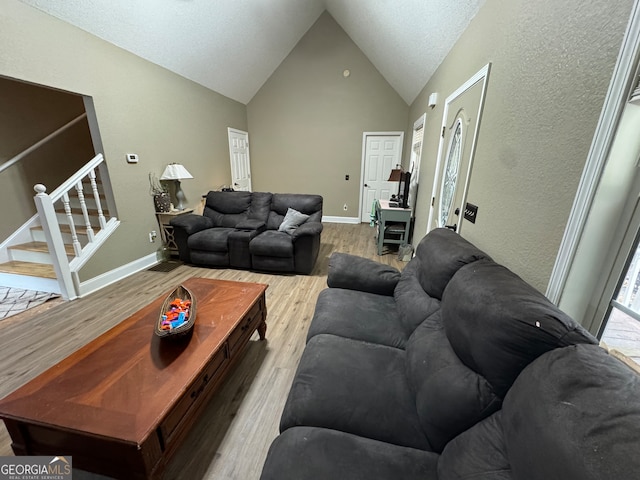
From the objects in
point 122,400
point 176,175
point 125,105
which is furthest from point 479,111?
point 125,105

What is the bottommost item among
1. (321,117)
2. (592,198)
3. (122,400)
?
(122,400)

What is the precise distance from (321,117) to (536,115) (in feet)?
15.9

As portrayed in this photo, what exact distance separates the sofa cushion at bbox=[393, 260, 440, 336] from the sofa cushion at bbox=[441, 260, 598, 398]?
32 centimetres

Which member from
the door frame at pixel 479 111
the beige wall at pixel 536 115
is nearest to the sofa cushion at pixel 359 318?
the beige wall at pixel 536 115

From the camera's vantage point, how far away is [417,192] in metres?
4.07

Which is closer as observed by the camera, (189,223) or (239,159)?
(189,223)

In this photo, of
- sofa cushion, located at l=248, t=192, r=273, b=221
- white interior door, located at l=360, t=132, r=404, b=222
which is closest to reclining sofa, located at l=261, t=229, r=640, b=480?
sofa cushion, located at l=248, t=192, r=273, b=221

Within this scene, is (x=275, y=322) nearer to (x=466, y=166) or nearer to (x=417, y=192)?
(x=466, y=166)

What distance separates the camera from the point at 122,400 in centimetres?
103

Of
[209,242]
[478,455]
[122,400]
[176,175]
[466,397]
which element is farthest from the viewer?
[176,175]

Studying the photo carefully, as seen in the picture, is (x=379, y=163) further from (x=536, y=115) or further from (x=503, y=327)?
(x=503, y=327)

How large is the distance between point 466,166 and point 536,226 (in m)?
1.01

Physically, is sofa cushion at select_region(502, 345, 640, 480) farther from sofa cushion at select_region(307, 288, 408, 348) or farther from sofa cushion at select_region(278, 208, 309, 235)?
sofa cushion at select_region(278, 208, 309, 235)

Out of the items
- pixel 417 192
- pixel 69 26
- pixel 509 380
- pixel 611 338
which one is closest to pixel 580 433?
pixel 509 380
